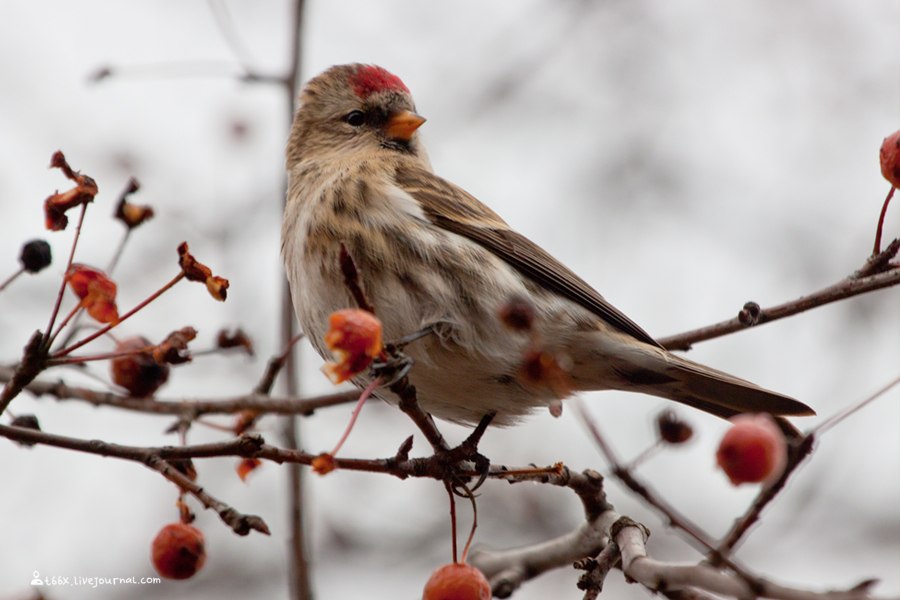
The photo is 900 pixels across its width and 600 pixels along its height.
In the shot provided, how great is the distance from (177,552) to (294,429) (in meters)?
1.50

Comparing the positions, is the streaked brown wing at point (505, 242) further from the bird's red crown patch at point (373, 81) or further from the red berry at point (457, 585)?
the red berry at point (457, 585)

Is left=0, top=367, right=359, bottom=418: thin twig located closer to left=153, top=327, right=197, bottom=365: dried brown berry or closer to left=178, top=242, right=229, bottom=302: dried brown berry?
left=153, top=327, right=197, bottom=365: dried brown berry

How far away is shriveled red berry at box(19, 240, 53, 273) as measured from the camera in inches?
115

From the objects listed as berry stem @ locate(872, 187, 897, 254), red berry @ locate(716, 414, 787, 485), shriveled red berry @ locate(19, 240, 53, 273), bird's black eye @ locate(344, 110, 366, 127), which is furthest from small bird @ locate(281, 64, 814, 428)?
red berry @ locate(716, 414, 787, 485)

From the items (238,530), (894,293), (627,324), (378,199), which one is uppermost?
(894,293)

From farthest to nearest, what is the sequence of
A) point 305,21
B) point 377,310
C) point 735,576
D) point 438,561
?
point 438,561 → point 305,21 → point 377,310 → point 735,576

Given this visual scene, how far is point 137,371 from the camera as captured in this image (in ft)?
11.5

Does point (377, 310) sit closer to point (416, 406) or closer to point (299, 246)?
point (299, 246)

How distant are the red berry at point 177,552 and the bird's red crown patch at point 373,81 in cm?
328

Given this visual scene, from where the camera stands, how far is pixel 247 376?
Answer: 24.6 ft

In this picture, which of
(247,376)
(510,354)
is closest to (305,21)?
(510,354)

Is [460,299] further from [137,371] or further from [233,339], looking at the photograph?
[137,371]

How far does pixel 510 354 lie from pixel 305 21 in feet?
6.24

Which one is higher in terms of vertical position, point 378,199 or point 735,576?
point 378,199
